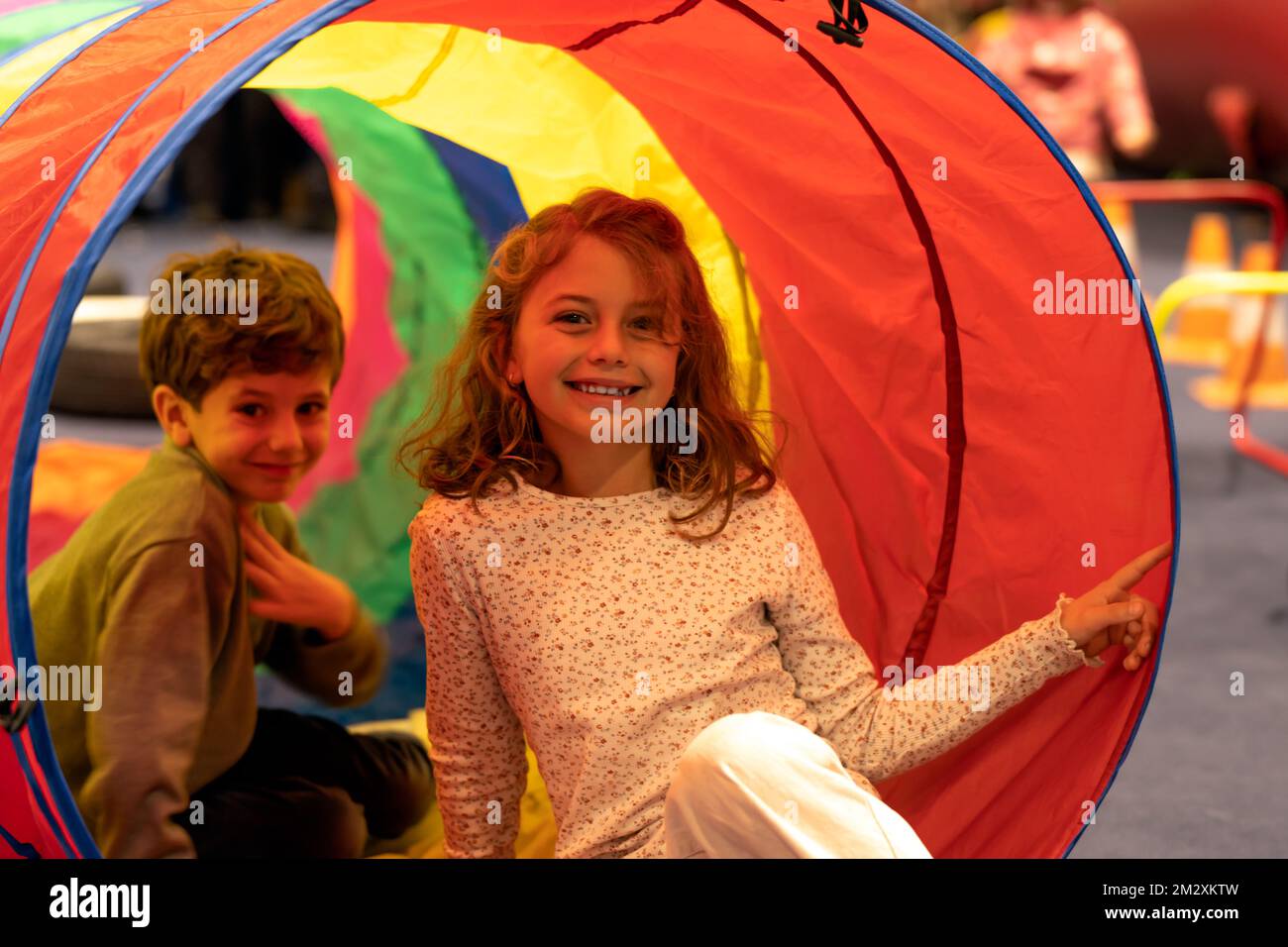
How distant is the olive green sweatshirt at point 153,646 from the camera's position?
183 centimetres

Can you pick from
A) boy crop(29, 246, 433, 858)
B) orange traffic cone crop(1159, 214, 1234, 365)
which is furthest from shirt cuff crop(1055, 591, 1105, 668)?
orange traffic cone crop(1159, 214, 1234, 365)

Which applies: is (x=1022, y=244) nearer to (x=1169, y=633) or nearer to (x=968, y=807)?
(x=968, y=807)

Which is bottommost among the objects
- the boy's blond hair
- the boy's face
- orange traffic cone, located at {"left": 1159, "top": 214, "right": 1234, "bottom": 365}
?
the boy's face

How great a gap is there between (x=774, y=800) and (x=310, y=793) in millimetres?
970

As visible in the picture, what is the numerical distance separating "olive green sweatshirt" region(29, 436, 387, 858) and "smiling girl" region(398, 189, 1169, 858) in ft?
1.25

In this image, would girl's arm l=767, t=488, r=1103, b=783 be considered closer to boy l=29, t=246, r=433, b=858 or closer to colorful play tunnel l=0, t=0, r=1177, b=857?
colorful play tunnel l=0, t=0, r=1177, b=857

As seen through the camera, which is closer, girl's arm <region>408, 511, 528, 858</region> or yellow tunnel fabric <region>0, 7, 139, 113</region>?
girl's arm <region>408, 511, 528, 858</region>

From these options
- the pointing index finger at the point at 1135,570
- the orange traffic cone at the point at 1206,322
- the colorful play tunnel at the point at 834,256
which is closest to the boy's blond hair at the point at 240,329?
the colorful play tunnel at the point at 834,256

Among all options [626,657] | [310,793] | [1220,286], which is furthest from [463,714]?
[1220,286]

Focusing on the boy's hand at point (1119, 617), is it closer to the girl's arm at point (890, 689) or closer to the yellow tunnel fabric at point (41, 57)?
the girl's arm at point (890, 689)

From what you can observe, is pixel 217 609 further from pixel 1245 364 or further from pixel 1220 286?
pixel 1245 364

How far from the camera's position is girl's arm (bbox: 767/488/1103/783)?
1.63 m
